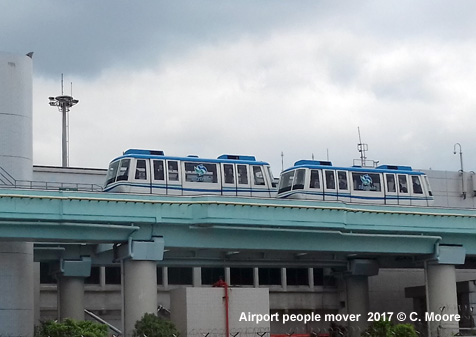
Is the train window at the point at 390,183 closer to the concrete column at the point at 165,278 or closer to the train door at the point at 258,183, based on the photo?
the train door at the point at 258,183

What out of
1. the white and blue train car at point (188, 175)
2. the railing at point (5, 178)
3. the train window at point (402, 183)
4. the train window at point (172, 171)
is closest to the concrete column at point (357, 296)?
the train window at point (402, 183)

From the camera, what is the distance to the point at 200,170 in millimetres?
51625

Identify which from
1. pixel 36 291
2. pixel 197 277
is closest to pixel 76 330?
pixel 36 291

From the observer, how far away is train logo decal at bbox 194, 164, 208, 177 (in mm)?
51531

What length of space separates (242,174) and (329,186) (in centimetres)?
572

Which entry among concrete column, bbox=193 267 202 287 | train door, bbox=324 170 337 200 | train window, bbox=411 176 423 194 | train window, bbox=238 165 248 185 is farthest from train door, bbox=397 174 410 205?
concrete column, bbox=193 267 202 287

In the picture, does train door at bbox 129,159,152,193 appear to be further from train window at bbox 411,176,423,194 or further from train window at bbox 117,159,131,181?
train window at bbox 411,176,423,194

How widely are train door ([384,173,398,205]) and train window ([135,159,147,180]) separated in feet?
52.3

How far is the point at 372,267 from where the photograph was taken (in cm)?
6266

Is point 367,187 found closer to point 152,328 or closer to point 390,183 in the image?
point 390,183

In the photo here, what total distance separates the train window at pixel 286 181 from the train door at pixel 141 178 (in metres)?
9.55

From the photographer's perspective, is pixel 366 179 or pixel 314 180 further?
pixel 366 179

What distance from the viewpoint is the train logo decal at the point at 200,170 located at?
169ft

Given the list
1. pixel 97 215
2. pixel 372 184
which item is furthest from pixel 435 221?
pixel 97 215
